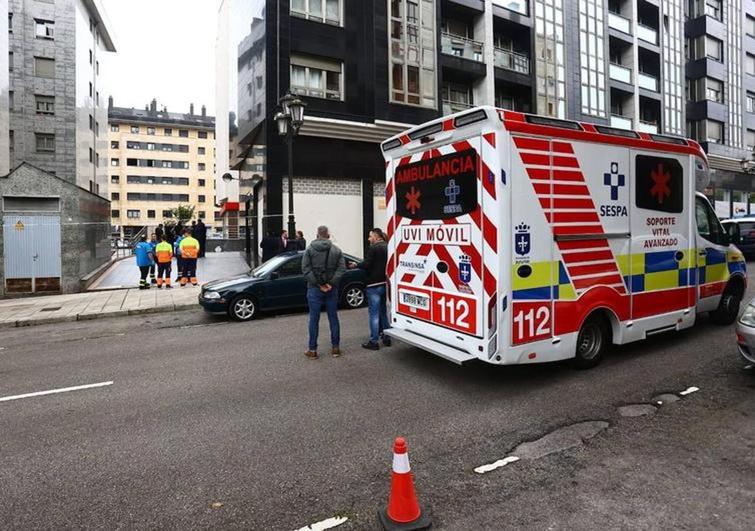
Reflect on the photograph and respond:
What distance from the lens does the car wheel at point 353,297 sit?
1085 centimetres

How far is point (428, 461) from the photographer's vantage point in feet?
→ 12.1

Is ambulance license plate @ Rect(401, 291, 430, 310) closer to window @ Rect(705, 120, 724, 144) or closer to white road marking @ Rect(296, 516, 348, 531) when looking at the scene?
white road marking @ Rect(296, 516, 348, 531)

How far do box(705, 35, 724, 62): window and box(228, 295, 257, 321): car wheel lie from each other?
Answer: 132 ft

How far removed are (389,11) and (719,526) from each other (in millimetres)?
21210

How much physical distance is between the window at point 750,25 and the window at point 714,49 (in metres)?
4.20

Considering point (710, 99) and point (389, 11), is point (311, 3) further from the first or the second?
point (710, 99)

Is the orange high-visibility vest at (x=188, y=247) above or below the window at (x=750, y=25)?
below

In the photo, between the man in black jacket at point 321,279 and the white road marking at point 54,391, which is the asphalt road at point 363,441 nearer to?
the white road marking at point 54,391

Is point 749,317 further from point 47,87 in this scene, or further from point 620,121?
point 47,87

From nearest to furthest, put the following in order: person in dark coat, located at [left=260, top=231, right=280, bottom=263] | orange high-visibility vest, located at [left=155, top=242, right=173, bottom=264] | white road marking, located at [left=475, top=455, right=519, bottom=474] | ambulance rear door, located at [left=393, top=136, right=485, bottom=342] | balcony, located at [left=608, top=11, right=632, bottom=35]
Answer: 1. white road marking, located at [left=475, top=455, right=519, bottom=474]
2. ambulance rear door, located at [left=393, top=136, right=485, bottom=342]
3. orange high-visibility vest, located at [left=155, top=242, right=173, bottom=264]
4. person in dark coat, located at [left=260, top=231, right=280, bottom=263]
5. balcony, located at [left=608, top=11, right=632, bottom=35]

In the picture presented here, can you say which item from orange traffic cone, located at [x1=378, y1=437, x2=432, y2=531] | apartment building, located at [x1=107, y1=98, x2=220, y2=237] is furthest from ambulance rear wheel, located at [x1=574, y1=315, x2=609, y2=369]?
apartment building, located at [x1=107, y1=98, x2=220, y2=237]

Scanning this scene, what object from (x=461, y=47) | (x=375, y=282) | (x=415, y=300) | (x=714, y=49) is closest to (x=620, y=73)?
(x=461, y=47)

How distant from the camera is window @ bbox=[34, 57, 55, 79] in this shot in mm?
34656

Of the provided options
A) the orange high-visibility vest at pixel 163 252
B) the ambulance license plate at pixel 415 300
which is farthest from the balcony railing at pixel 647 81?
the ambulance license plate at pixel 415 300
